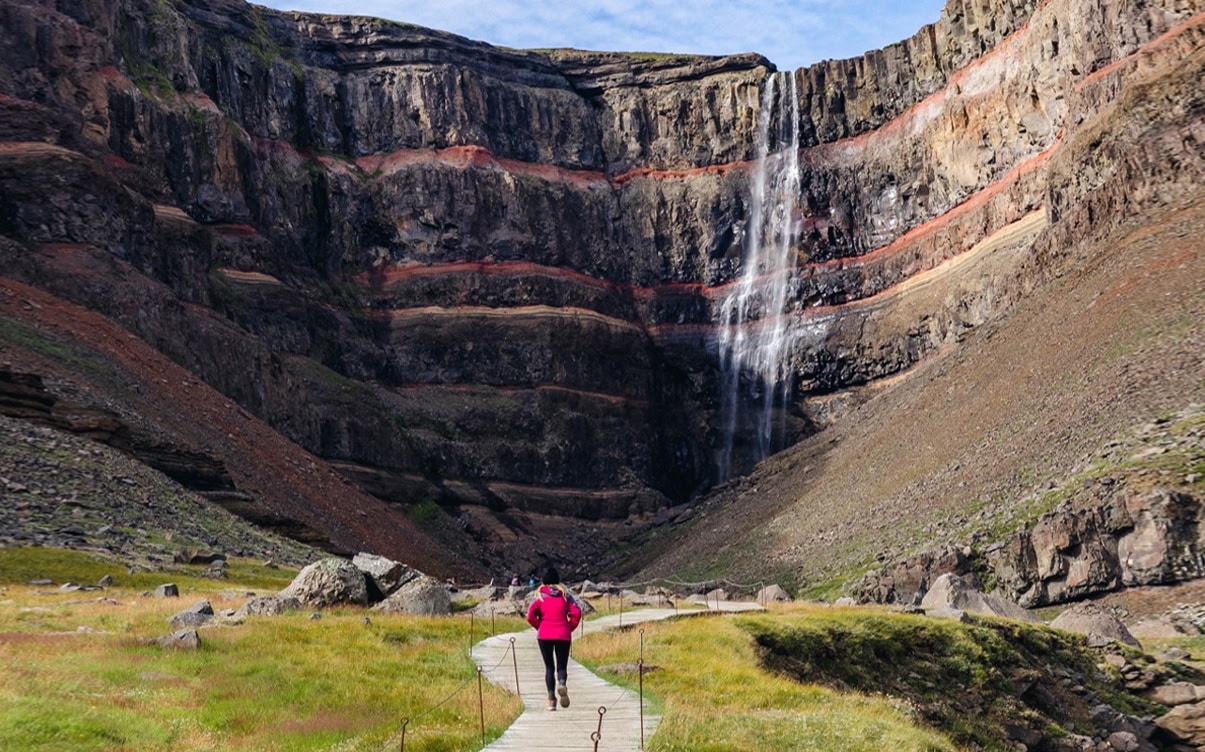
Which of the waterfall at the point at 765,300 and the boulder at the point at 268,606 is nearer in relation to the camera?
the boulder at the point at 268,606

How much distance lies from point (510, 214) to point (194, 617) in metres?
88.0

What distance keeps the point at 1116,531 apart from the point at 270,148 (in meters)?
86.0

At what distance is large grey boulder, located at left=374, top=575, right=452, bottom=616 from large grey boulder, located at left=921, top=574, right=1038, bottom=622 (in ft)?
57.0

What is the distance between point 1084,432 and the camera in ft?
174

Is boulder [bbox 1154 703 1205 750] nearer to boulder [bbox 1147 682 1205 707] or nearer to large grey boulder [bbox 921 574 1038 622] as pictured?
boulder [bbox 1147 682 1205 707]

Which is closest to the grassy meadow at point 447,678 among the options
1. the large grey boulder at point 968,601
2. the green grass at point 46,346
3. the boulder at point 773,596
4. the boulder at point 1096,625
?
the boulder at point 1096,625

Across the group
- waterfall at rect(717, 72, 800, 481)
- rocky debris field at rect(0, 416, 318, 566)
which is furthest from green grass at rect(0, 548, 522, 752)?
waterfall at rect(717, 72, 800, 481)

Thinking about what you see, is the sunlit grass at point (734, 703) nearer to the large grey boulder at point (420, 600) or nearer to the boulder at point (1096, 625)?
the large grey boulder at point (420, 600)

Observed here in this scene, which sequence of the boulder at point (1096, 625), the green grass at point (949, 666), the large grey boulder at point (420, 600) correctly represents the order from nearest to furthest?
the green grass at point (949, 666), the large grey boulder at point (420, 600), the boulder at point (1096, 625)

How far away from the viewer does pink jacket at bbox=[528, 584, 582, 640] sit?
65.5ft

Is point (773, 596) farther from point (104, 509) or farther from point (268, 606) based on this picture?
point (104, 509)

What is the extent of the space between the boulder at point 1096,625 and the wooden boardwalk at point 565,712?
1993 centimetres

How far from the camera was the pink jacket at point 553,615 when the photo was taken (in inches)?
786

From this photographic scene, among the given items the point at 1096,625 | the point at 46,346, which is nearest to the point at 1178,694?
the point at 1096,625
